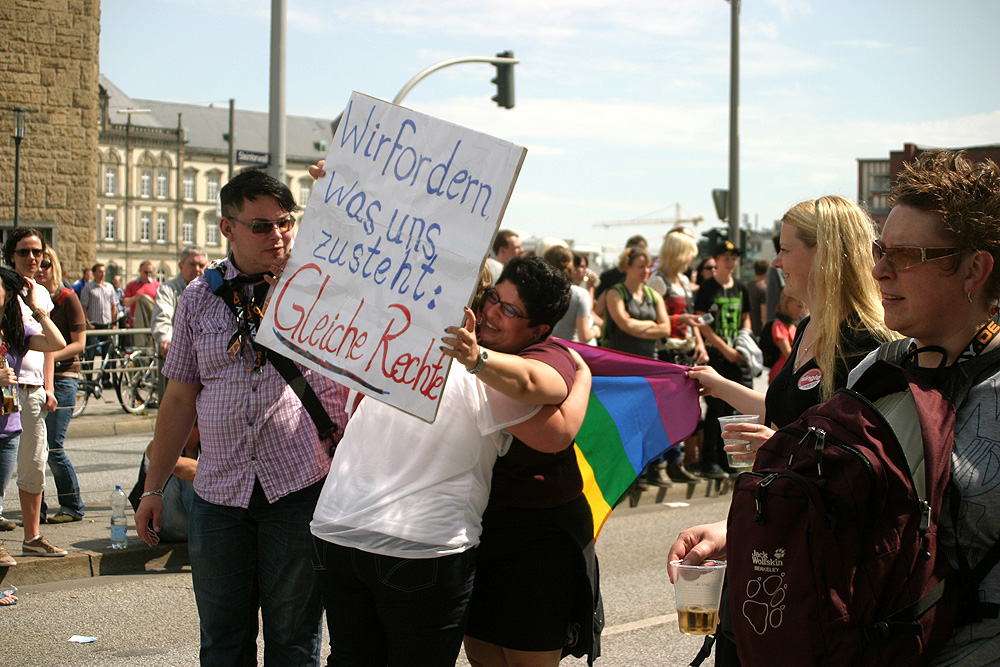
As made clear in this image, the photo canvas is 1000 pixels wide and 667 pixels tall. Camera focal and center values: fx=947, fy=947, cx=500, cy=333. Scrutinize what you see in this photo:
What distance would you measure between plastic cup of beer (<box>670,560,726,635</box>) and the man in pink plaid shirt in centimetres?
134

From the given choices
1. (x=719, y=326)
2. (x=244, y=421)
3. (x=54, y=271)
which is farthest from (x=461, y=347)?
(x=719, y=326)

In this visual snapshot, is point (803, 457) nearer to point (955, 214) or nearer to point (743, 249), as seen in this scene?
point (955, 214)

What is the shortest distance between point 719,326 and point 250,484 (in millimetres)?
6439

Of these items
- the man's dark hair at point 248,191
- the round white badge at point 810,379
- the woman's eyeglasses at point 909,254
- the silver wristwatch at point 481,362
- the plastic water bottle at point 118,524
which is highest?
the man's dark hair at point 248,191

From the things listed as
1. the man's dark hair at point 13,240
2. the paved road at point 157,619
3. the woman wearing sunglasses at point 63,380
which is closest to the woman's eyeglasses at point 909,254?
the paved road at point 157,619

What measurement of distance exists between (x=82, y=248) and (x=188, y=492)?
23.3m

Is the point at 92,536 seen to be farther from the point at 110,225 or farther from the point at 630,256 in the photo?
the point at 110,225

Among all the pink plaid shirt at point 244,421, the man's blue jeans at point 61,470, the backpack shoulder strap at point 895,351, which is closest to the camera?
the backpack shoulder strap at point 895,351

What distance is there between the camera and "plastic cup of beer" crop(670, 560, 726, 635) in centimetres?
245

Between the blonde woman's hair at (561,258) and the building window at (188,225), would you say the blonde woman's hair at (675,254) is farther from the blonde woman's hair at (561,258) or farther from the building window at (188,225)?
the building window at (188,225)

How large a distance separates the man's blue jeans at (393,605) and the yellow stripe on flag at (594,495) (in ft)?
2.90

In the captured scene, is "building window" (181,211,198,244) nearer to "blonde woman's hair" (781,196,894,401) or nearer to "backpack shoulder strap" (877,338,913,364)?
"blonde woman's hair" (781,196,894,401)

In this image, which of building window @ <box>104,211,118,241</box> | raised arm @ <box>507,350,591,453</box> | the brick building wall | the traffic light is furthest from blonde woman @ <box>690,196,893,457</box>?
building window @ <box>104,211,118,241</box>

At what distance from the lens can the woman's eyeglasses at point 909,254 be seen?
185cm
